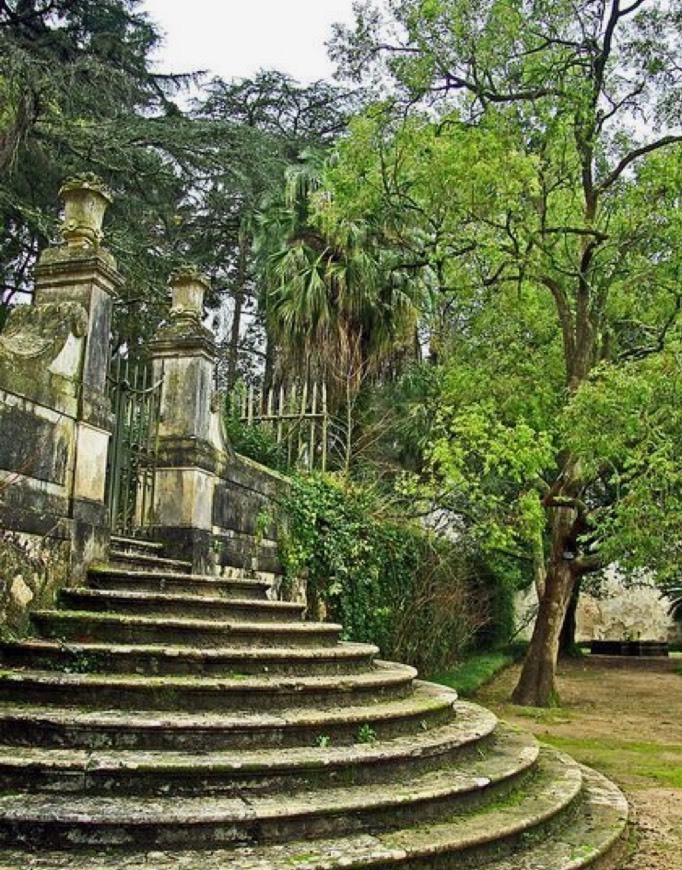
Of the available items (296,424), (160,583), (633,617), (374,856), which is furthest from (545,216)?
(633,617)

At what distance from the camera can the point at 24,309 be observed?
575 centimetres

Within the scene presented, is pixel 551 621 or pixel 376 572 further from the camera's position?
pixel 551 621

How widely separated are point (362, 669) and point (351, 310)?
10.3 metres

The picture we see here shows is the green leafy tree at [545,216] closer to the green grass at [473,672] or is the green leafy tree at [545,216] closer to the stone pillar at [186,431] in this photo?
the green grass at [473,672]

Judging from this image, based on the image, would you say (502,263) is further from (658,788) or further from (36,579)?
(36,579)

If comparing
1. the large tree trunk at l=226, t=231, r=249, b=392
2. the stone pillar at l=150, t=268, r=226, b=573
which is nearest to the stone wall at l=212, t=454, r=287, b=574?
the stone pillar at l=150, t=268, r=226, b=573

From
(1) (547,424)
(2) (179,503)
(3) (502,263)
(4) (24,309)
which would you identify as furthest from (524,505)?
(4) (24,309)

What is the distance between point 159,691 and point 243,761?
615 millimetres

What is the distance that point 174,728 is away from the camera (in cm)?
383

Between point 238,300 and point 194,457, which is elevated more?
point 238,300

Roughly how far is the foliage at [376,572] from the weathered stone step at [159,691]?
4734mm

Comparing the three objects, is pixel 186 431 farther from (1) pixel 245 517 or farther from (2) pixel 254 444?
(2) pixel 254 444

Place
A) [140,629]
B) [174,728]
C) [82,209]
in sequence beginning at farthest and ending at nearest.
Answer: [82,209], [140,629], [174,728]

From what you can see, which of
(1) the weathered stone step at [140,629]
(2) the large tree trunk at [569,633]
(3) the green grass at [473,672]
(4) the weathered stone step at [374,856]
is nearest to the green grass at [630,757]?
(4) the weathered stone step at [374,856]
